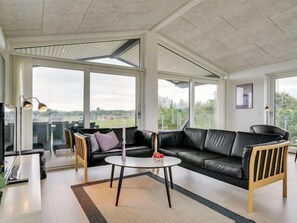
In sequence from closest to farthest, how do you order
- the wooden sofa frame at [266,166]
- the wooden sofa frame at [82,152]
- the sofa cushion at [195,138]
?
the wooden sofa frame at [266,166] < the wooden sofa frame at [82,152] < the sofa cushion at [195,138]

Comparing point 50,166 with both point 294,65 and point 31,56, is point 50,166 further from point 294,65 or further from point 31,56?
point 294,65

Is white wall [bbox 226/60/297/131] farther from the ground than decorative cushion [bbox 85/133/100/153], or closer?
farther from the ground

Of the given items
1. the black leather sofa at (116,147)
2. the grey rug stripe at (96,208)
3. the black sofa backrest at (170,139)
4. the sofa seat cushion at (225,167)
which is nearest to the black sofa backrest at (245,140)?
the sofa seat cushion at (225,167)

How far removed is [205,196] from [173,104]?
3528mm

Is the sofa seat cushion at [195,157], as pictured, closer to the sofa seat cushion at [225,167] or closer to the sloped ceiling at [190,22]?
the sofa seat cushion at [225,167]

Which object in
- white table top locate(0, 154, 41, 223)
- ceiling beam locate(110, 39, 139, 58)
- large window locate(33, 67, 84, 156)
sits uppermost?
ceiling beam locate(110, 39, 139, 58)

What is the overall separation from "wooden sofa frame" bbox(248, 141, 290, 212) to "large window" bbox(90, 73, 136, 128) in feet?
9.62

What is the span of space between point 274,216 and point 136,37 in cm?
465

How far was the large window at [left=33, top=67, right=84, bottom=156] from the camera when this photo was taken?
4156mm

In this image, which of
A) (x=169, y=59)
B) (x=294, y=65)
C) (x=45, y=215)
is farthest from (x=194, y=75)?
(x=45, y=215)

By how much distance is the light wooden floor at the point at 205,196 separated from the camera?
230 cm

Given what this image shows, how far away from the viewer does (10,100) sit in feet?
12.4

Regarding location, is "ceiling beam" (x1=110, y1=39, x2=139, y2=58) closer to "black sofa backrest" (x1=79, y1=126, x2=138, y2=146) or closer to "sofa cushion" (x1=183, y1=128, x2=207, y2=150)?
"black sofa backrest" (x1=79, y1=126, x2=138, y2=146)

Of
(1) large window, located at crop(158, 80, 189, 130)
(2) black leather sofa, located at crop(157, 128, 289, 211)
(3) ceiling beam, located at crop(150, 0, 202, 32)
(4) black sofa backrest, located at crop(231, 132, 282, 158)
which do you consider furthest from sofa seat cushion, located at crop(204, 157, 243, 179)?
(3) ceiling beam, located at crop(150, 0, 202, 32)
